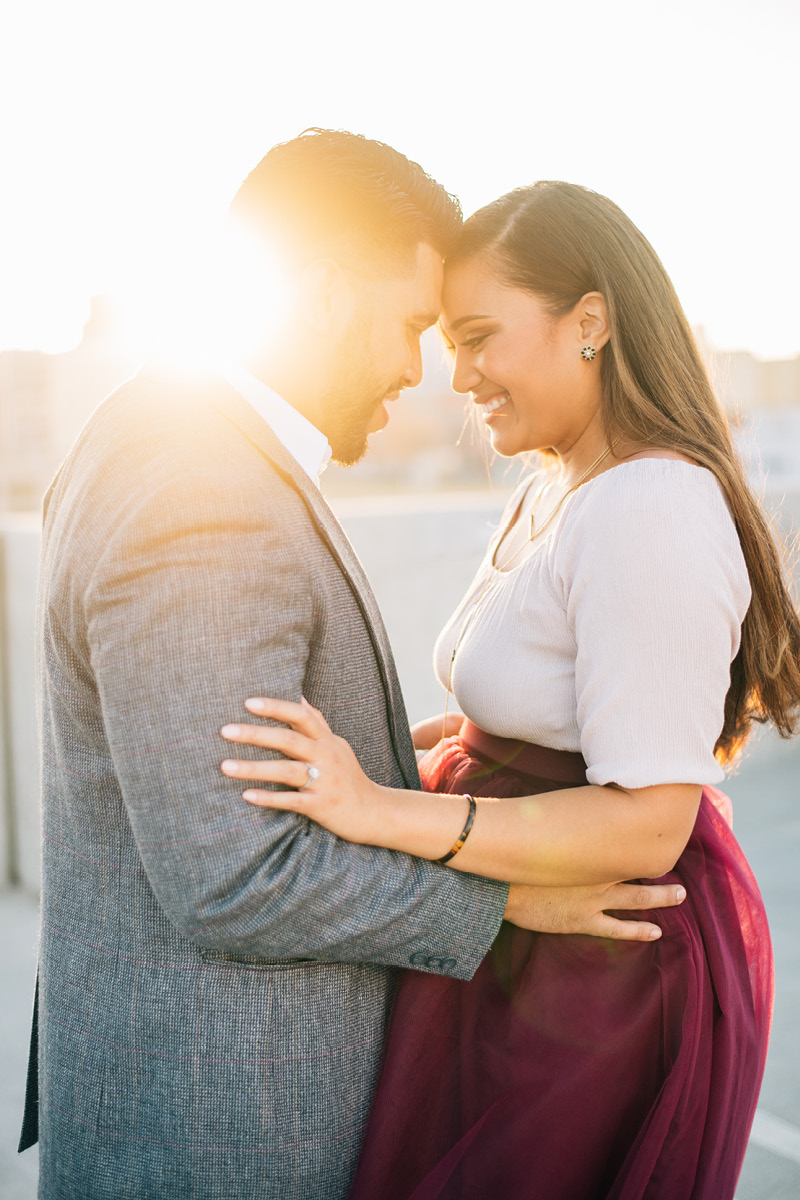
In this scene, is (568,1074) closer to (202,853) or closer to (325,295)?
(202,853)

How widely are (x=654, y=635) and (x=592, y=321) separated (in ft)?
2.08

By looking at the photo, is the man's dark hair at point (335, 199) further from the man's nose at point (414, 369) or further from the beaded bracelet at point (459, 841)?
the beaded bracelet at point (459, 841)

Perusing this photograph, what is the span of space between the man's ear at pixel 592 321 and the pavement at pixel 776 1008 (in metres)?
1.98

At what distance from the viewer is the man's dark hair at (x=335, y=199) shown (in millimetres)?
1396

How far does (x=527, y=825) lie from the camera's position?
1171 millimetres

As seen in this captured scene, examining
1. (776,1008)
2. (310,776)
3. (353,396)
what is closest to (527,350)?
(353,396)

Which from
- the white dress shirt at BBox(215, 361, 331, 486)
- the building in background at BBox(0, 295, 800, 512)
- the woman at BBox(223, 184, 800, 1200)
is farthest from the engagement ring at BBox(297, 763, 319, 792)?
the building in background at BBox(0, 295, 800, 512)

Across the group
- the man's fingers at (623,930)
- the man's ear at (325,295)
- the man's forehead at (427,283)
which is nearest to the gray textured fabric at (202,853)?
the man's fingers at (623,930)

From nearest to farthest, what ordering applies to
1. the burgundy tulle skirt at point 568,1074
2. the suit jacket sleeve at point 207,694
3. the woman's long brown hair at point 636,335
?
the suit jacket sleeve at point 207,694, the burgundy tulle skirt at point 568,1074, the woman's long brown hair at point 636,335

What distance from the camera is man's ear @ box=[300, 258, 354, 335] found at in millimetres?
1388

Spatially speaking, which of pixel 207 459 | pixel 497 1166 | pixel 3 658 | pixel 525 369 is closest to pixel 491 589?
pixel 525 369

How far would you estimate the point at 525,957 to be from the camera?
4.28ft

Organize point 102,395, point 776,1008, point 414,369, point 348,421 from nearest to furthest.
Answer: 1. point 348,421
2. point 414,369
3. point 776,1008
4. point 102,395

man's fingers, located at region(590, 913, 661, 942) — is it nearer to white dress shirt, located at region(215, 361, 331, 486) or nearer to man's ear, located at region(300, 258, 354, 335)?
white dress shirt, located at region(215, 361, 331, 486)
